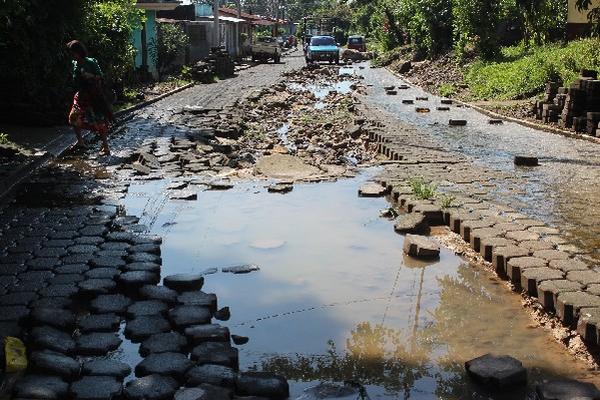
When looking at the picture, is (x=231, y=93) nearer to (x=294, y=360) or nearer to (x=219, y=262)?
Answer: (x=219, y=262)

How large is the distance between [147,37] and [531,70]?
15.5 meters

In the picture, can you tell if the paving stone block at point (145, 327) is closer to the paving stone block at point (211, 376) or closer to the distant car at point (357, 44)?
the paving stone block at point (211, 376)

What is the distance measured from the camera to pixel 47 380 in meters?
3.70

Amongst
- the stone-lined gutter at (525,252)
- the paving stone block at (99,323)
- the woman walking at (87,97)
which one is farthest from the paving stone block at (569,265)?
the woman walking at (87,97)

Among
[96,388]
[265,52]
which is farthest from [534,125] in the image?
[265,52]

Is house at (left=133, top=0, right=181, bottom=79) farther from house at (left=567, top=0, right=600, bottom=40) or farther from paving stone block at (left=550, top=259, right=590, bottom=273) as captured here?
paving stone block at (left=550, top=259, right=590, bottom=273)

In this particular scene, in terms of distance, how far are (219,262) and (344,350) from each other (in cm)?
197

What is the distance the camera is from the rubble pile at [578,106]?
13.1 m

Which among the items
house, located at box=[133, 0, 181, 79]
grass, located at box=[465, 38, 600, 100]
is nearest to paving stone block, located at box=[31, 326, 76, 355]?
grass, located at box=[465, 38, 600, 100]

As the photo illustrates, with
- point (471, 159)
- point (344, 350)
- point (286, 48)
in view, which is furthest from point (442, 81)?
point (286, 48)

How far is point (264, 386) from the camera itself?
12.1 feet

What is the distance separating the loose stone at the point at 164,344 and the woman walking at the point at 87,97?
7354mm

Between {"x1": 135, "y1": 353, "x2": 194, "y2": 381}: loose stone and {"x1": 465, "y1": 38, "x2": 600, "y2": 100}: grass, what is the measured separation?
15.1m

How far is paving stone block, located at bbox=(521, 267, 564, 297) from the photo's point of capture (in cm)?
498
